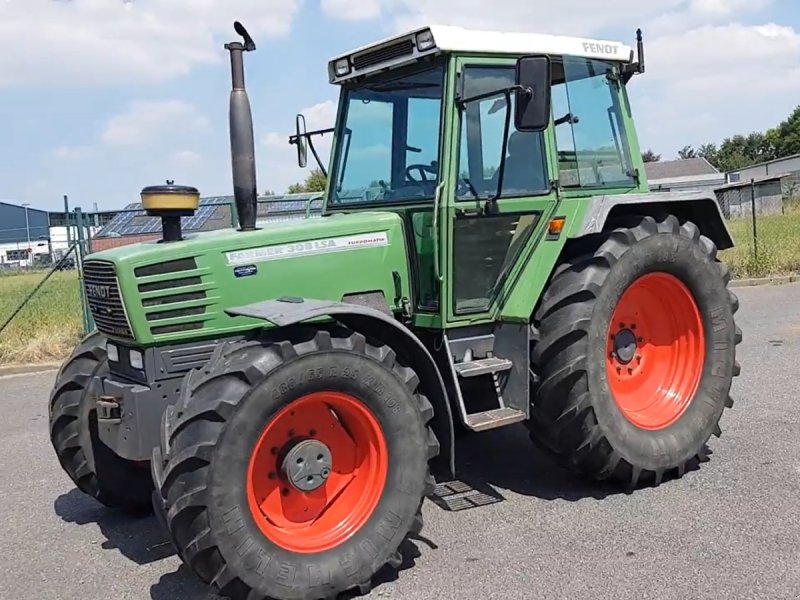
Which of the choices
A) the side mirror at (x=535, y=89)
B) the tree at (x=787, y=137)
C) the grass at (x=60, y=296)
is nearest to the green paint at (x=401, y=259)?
the side mirror at (x=535, y=89)

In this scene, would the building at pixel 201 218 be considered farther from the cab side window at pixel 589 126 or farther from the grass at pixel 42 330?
the cab side window at pixel 589 126

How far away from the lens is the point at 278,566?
136 inches

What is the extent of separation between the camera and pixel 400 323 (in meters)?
4.21

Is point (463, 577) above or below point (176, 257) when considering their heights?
below

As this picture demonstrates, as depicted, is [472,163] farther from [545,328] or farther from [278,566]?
[278,566]

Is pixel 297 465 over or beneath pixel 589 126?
beneath

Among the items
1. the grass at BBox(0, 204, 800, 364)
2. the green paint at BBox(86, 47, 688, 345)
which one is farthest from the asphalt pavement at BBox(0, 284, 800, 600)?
the grass at BBox(0, 204, 800, 364)

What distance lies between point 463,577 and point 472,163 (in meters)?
2.21

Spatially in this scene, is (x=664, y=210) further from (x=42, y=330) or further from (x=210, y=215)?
(x=42, y=330)

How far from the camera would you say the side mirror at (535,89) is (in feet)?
13.3

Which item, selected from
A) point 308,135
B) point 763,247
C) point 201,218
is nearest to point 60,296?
point 201,218

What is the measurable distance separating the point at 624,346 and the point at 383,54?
2.31 metres

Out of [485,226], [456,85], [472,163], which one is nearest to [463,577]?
[485,226]

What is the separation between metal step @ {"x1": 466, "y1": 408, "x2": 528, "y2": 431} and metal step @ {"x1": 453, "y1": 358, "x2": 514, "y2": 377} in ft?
0.73
